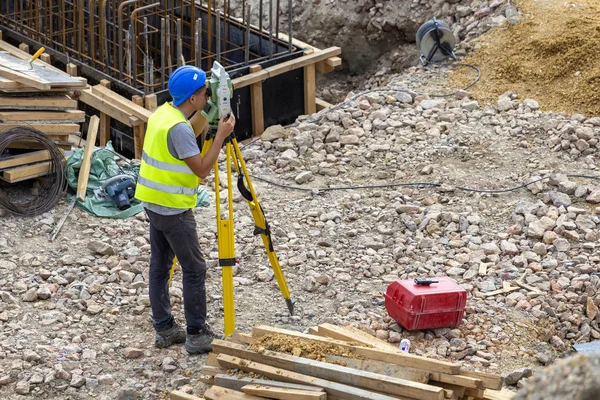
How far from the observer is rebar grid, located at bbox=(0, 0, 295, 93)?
34.5 ft

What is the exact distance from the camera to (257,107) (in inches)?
422

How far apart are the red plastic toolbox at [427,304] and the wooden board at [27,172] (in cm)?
355

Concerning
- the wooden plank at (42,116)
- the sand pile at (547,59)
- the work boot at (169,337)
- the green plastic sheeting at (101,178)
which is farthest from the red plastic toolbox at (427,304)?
the sand pile at (547,59)

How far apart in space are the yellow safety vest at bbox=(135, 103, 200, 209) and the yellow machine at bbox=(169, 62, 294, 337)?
0.20 metres

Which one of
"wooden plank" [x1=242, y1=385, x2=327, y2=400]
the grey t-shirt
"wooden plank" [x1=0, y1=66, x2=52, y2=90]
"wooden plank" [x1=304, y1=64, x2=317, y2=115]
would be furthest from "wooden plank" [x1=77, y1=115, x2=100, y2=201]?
"wooden plank" [x1=242, y1=385, x2=327, y2=400]

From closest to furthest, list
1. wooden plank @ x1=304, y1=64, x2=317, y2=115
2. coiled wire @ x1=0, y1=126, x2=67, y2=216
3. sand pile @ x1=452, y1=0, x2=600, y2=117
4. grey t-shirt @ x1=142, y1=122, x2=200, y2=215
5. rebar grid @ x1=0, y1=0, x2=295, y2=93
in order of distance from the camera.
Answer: grey t-shirt @ x1=142, y1=122, x2=200, y2=215, coiled wire @ x1=0, y1=126, x2=67, y2=216, sand pile @ x1=452, y1=0, x2=600, y2=117, rebar grid @ x1=0, y1=0, x2=295, y2=93, wooden plank @ x1=304, y1=64, x2=317, y2=115

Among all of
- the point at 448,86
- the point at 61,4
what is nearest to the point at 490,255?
the point at 448,86

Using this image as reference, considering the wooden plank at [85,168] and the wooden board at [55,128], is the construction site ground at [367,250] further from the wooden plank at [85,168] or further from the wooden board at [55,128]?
the wooden board at [55,128]

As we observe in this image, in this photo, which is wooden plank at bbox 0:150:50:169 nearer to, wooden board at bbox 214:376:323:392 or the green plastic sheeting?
the green plastic sheeting

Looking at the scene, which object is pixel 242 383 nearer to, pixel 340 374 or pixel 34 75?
pixel 340 374

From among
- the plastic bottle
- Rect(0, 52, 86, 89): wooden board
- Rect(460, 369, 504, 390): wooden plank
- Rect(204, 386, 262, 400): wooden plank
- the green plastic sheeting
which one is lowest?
the plastic bottle

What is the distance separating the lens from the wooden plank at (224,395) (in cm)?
513

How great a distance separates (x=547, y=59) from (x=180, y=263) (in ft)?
21.2

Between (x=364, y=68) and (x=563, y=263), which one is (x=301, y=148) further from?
(x=364, y=68)
